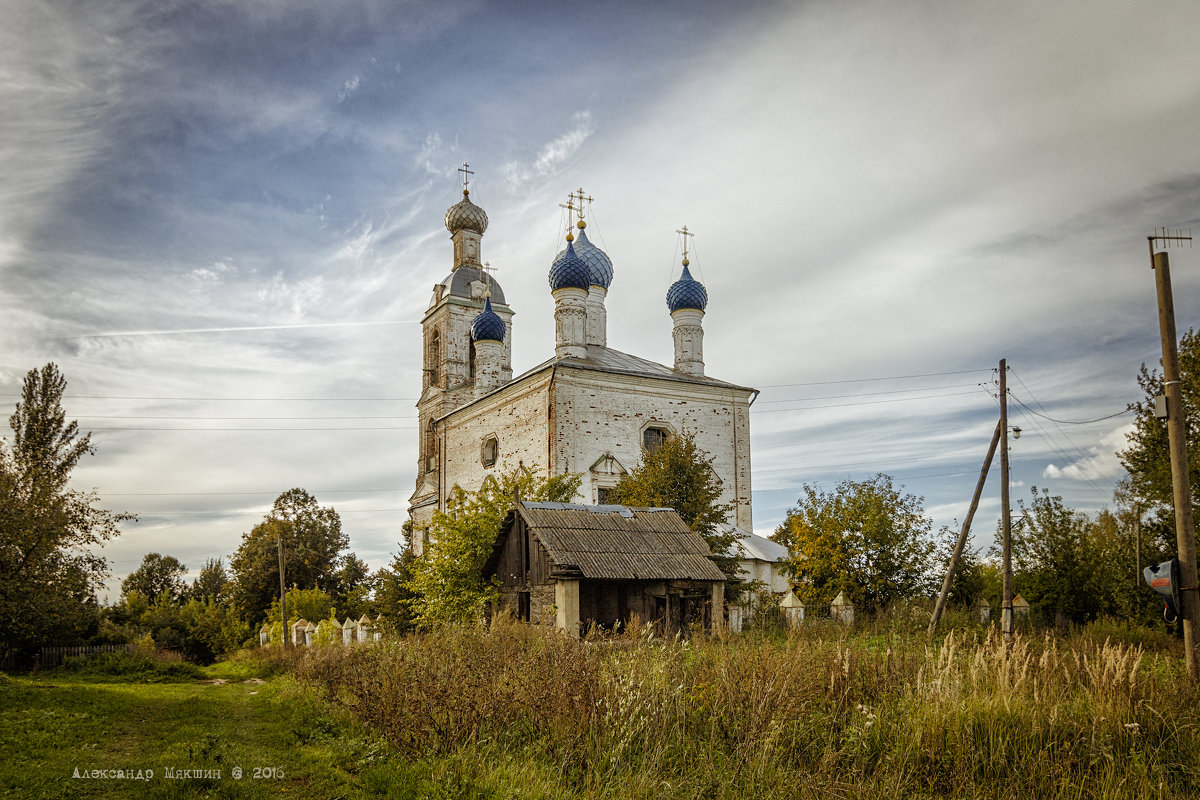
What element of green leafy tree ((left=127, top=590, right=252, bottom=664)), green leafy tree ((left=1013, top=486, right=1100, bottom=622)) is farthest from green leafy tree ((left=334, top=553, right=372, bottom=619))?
green leafy tree ((left=1013, top=486, right=1100, bottom=622))

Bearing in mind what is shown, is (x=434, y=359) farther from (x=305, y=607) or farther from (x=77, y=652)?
(x=77, y=652)

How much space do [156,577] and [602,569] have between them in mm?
47769

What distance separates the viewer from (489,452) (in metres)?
29.8

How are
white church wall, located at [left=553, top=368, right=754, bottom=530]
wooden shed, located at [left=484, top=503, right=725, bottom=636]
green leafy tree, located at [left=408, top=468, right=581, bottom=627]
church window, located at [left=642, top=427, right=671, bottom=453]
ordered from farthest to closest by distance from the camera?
1. church window, located at [left=642, top=427, right=671, bottom=453]
2. white church wall, located at [left=553, top=368, right=754, bottom=530]
3. green leafy tree, located at [left=408, top=468, right=581, bottom=627]
4. wooden shed, located at [left=484, top=503, right=725, bottom=636]

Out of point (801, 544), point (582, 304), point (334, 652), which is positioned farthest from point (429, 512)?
point (334, 652)

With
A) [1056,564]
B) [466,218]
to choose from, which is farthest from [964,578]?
[466,218]

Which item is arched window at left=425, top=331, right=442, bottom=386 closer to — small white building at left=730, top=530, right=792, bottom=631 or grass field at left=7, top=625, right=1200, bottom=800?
small white building at left=730, top=530, right=792, bottom=631

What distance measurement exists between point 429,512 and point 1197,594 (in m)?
30.0

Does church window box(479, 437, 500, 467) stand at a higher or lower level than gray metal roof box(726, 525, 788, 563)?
higher

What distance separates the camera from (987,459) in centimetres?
1761

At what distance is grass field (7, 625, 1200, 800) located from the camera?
6.40m

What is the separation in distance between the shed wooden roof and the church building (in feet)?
25.0

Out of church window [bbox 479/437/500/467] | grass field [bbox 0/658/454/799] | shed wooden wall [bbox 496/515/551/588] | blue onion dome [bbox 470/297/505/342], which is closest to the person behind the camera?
grass field [bbox 0/658/454/799]

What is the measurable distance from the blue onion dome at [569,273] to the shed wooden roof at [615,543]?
12.2 meters
